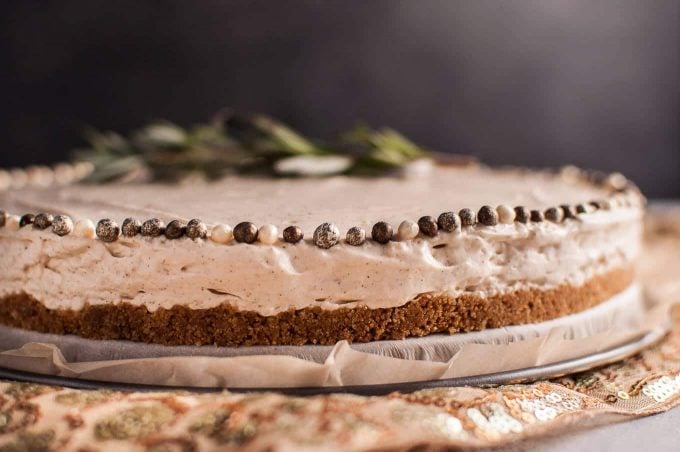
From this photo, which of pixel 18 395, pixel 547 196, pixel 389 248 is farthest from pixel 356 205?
pixel 18 395

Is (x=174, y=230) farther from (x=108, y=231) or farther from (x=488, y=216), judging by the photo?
(x=488, y=216)

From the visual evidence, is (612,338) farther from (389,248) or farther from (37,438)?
(37,438)

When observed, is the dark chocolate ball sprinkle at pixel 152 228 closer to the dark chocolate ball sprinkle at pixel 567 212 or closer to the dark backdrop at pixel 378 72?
the dark chocolate ball sprinkle at pixel 567 212

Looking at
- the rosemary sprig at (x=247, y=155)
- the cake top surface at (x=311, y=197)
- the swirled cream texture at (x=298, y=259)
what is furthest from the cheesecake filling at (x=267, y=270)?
the rosemary sprig at (x=247, y=155)

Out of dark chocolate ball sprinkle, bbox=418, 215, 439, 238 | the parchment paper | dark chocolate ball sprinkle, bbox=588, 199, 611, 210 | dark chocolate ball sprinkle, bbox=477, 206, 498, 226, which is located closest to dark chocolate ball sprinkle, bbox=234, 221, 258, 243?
the parchment paper

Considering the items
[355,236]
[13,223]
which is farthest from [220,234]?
[13,223]

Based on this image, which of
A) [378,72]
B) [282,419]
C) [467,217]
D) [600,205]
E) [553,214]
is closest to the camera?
[282,419]
